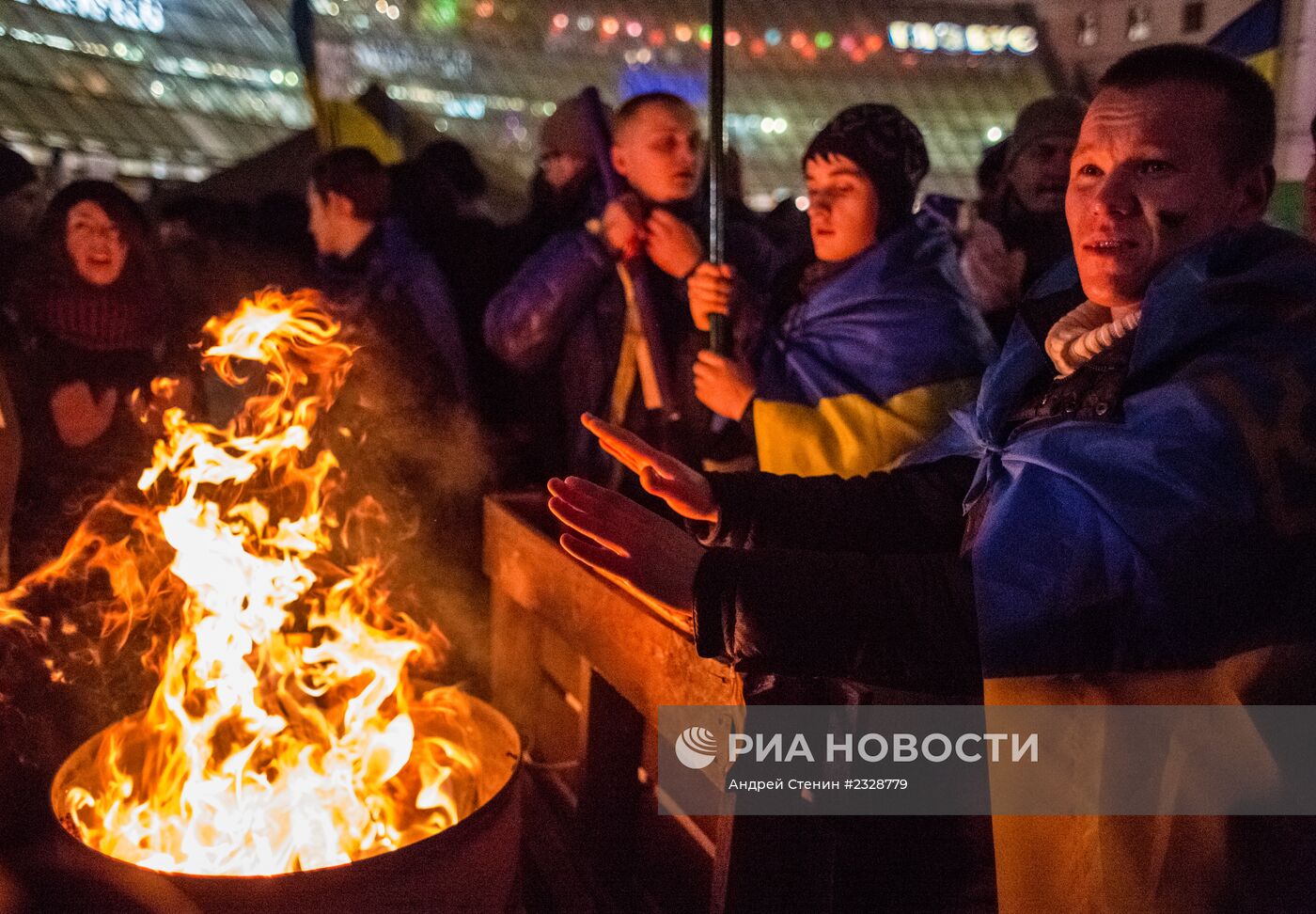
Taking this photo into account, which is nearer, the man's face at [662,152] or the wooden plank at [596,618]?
the wooden plank at [596,618]

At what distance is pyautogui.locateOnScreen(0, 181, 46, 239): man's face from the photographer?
5.46m

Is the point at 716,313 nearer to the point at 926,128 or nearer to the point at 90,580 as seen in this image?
the point at 90,580

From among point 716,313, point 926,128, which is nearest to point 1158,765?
point 716,313

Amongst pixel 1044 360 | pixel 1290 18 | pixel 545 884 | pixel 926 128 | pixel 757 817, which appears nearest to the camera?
pixel 1044 360

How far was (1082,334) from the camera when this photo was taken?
169 centimetres

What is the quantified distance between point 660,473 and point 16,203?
570 cm

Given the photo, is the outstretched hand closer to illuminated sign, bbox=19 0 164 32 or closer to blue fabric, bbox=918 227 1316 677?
blue fabric, bbox=918 227 1316 677

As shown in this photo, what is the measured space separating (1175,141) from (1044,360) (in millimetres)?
447

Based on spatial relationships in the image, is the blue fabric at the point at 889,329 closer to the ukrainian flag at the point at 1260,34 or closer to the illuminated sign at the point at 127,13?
the ukrainian flag at the point at 1260,34

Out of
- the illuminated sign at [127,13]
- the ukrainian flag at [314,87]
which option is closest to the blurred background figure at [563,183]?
the ukrainian flag at [314,87]

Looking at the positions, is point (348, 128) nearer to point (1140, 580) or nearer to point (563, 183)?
point (563, 183)

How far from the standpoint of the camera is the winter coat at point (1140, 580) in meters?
1.31

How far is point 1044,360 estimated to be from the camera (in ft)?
5.92

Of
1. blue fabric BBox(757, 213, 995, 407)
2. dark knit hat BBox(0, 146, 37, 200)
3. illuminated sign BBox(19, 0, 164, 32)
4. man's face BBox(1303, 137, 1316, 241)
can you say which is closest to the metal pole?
blue fabric BBox(757, 213, 995, 407)
